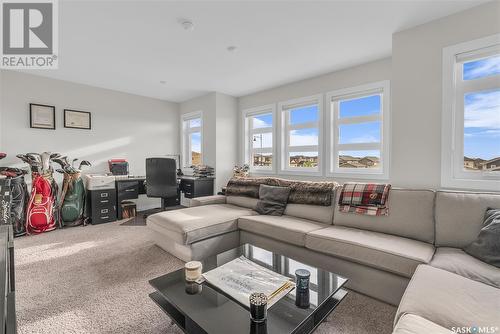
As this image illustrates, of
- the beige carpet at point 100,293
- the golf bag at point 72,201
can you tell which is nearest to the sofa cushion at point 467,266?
the beige carpet at point 100,293

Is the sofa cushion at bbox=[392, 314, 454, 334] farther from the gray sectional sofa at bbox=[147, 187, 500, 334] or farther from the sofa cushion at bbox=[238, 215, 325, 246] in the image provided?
the sofa cushion at bbox=[238, 215, 325, 246]

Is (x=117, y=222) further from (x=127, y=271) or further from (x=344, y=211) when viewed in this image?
(x=344, y=211)

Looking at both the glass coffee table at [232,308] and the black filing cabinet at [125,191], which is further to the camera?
the black filing cabinet at [125,191]

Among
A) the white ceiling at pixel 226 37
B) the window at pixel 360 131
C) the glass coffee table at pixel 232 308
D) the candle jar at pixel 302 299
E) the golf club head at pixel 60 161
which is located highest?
the white ceiling at pixel 226 37

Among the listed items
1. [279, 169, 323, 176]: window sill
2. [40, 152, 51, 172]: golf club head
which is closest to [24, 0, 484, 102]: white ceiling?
[40, 152, 51, 172]: golf club head

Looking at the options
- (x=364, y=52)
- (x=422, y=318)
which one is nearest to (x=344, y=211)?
(x=422, y=318)

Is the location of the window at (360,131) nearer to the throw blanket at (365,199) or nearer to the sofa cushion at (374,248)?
the throw blanket at (365,199)

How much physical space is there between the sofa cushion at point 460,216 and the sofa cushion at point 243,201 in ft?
6.42

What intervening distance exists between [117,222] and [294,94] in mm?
3896

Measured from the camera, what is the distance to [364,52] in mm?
3016

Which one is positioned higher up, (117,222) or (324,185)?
(324,185)

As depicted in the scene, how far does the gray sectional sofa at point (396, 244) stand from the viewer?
1.10 metres

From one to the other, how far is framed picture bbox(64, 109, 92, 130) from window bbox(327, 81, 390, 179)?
4.40 meters

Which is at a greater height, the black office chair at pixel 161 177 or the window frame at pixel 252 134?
the window frame at pixel 252 134
